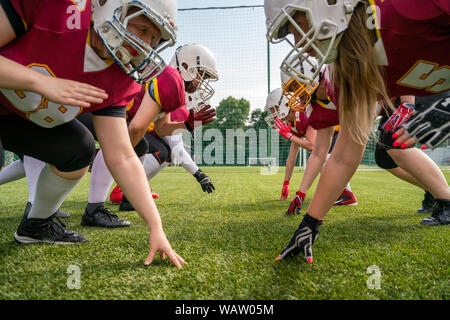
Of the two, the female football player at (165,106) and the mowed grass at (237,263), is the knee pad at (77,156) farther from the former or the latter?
the female football player at (165,106)

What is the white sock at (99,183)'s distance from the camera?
7.73 feet

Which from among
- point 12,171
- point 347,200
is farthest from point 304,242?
point 12,171

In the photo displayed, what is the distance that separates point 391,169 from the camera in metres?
2.75

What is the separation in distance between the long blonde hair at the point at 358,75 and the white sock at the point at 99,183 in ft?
5.99

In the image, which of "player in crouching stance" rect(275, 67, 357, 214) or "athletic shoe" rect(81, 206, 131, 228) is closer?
"athletic shoe" rect(81, 206, 131, 228)

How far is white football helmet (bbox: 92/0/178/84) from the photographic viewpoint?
1.11 meters

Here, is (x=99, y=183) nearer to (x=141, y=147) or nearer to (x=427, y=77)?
(x=141, y=147)

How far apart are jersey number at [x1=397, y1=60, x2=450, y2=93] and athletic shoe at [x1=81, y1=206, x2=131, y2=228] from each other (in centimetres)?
196

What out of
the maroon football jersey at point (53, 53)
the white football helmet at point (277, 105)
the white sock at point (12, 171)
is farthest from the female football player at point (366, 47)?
the white football helmet at point (277, 105)

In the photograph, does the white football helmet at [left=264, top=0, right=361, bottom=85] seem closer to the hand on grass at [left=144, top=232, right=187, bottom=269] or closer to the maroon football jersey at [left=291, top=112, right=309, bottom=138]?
the hand on grass at [left=144, top=232, right=187, bottom=269]

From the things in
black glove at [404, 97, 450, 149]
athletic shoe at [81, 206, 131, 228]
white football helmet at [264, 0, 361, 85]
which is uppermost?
white football helmet at [264, 0, 361, 85]

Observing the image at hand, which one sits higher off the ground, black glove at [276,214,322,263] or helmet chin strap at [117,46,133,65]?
helmet chin strap at [117,46,133,65]

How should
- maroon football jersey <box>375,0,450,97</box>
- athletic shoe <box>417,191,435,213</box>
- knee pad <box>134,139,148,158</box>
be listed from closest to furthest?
maroon football jersey <box>375,0,450,97</box> → athletic shoe <box>417,191,435,213</box> → knee pad <box>134,139,148,158</box>

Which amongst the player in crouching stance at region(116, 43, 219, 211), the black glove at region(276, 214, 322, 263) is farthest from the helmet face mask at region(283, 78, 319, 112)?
the black glove at region(276, 214, 322, 263)
